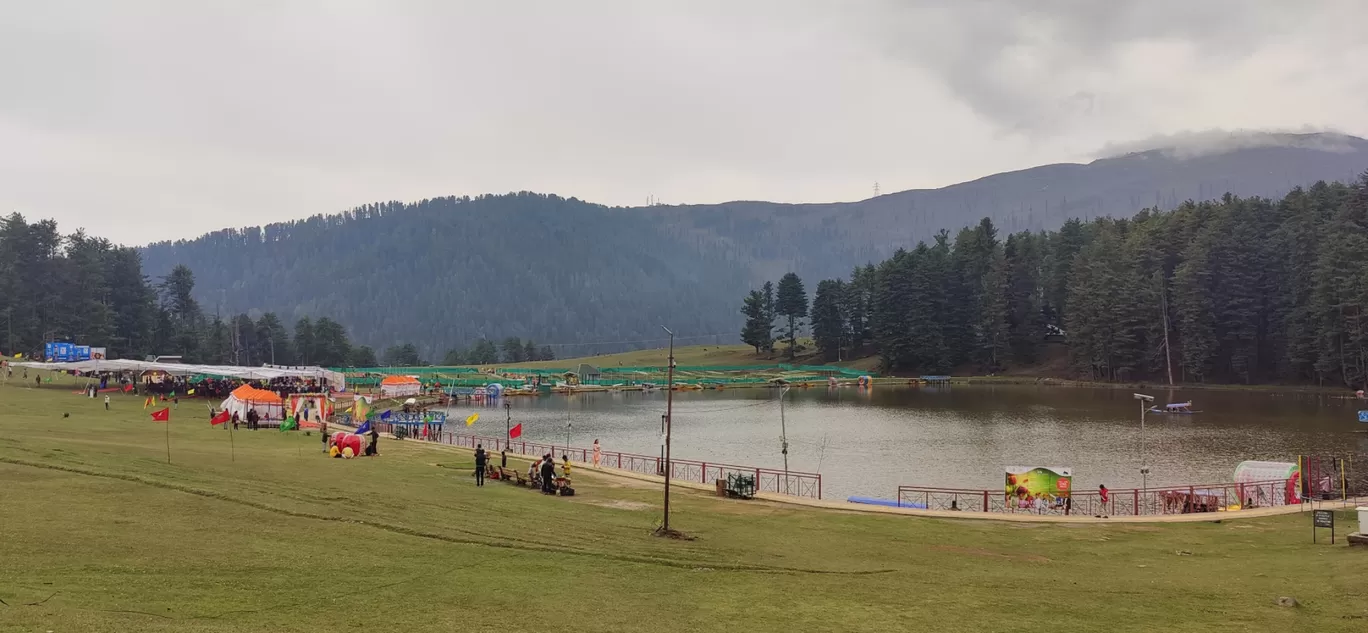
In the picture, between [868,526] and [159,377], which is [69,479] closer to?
[868,526]

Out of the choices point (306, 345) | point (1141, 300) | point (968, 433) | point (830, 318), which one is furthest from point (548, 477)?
point (306, 345)

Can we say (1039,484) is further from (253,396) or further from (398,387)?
(398,387)

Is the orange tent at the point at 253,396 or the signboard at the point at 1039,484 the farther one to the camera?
the orange tent at the point at 253,396

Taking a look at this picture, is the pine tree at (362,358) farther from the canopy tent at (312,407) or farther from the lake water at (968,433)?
the canopy tent at (312,407)

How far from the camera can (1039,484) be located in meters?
36.5

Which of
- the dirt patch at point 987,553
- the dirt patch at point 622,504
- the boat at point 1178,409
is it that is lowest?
the dirt patch at point 987,553

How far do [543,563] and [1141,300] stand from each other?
121m

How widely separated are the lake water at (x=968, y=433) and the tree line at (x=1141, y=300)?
10733mm

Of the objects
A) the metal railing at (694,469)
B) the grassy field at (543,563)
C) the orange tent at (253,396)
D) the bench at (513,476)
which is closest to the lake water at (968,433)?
the metal railing at (694,469)

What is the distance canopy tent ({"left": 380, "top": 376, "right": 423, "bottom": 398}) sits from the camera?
4247 inches

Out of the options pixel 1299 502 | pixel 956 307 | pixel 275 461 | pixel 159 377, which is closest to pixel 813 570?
pixel 275 461

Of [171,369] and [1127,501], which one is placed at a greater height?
[171,369]

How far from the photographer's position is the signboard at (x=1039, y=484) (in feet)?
119

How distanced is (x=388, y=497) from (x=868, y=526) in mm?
15893
